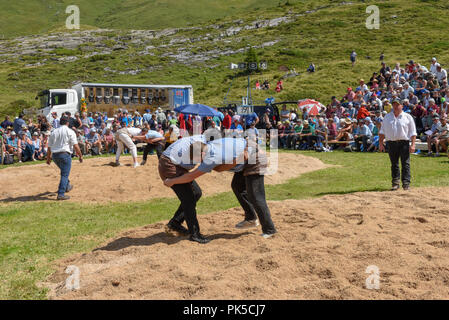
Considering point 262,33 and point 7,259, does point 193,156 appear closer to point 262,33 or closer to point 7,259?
point 7,259

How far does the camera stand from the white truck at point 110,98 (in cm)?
2702

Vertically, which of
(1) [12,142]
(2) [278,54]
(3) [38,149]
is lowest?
(3) [38,149]

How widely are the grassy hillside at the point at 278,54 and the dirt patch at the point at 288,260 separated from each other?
33054mm

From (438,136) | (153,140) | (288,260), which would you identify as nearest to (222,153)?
(288,260)

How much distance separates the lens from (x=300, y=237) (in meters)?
7.02

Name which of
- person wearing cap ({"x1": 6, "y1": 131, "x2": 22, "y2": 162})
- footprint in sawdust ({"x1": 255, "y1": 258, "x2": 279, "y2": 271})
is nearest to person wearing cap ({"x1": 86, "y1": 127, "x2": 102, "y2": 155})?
person wearing cap ({"x1": 6, "y1": 131, "x2": 22, "y2": 162})

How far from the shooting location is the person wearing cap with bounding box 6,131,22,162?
66.7ft

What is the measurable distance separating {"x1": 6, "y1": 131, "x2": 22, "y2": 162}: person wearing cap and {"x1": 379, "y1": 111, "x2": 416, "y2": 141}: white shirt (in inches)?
644

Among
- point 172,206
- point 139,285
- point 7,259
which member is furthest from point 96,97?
point 139,285

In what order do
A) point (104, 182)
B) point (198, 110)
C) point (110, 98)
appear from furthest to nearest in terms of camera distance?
point (110, 98) < point (198, 110) < point (104, 182)

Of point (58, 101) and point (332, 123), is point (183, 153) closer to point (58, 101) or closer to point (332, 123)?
point (332, 123)

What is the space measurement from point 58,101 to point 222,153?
2310 centimetres

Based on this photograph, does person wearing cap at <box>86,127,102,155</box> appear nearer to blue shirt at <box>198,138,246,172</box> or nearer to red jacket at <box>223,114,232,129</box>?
red jacket at <box>223,114,232,129</box>

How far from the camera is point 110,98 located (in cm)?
2969
